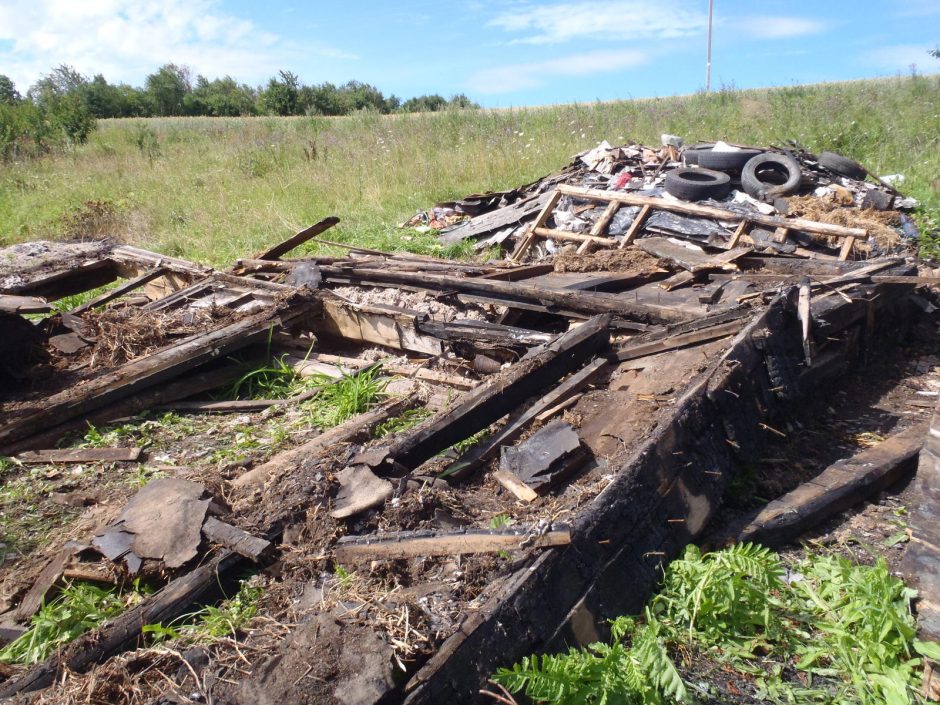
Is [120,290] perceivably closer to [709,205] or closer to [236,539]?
[236,539]

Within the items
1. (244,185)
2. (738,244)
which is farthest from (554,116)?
(738,244)

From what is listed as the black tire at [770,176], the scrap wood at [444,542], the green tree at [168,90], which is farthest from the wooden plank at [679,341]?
the green tree at [168,90]

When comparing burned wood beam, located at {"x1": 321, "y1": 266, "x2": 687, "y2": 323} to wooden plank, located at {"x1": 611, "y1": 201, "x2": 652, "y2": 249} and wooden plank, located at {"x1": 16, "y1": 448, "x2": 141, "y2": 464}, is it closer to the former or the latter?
wooden plank, located at {"x1": 611, "y1": 201, "x2": 652, "y2": 249}

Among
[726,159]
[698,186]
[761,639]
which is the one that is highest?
[726,159]

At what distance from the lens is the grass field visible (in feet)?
37.3

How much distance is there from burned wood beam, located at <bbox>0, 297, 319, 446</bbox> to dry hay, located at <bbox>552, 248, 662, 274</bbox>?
2.66 meters

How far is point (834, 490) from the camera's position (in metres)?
3.57

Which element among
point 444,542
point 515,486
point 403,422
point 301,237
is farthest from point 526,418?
point 301,237

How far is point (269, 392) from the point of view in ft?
18.4

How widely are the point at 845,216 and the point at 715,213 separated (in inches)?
65.6

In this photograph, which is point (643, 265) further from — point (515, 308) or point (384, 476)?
point (384, 476)

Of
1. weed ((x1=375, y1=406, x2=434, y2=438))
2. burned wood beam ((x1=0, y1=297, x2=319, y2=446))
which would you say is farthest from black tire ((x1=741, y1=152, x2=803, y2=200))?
weed ((x1=375, y1=406, x2=434, y2=438))

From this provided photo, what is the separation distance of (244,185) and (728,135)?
32.9 ft

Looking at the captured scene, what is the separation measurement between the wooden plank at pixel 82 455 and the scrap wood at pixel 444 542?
2416 millimetres
